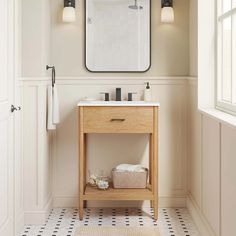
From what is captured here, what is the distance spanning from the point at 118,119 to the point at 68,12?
1.04 metres

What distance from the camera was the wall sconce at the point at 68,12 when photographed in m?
4.06

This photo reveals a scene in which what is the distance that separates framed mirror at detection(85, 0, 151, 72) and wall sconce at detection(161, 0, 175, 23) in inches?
5.4

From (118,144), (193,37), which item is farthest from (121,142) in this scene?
(193,37)

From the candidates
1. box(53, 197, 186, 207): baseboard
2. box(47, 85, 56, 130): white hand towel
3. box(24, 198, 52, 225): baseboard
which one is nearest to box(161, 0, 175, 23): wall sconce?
box(47, 85, 56, 130): white hand towel

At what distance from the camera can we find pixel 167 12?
4078 millimetres

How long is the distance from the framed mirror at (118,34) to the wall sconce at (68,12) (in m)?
0.13

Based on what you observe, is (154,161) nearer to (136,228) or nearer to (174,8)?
(136,228)

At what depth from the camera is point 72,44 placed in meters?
4.19

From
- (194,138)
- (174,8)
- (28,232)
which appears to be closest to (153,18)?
(174,8)

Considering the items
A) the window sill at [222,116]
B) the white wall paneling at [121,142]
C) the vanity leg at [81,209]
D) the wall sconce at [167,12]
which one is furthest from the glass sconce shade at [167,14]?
the vanity leg at [81,209]

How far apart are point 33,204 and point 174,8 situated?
2.06 meters

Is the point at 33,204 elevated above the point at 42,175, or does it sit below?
below

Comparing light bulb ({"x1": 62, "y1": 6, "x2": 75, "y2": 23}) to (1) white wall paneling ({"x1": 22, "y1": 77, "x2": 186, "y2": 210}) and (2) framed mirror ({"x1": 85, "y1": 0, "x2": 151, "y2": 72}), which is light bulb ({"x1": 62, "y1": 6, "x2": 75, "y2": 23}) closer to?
(2) framed mirror ({"x1": 85, "y1": 0, "x2": 151, "y2": 72})

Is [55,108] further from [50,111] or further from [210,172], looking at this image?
[210,172]
